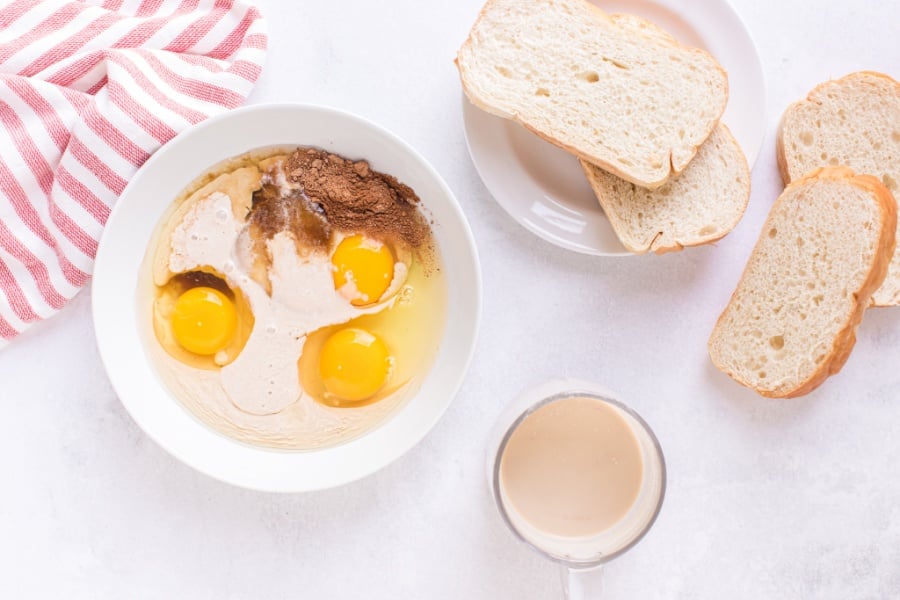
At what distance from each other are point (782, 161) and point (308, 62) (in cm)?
104

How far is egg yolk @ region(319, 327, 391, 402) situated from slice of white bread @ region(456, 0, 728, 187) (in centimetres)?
56

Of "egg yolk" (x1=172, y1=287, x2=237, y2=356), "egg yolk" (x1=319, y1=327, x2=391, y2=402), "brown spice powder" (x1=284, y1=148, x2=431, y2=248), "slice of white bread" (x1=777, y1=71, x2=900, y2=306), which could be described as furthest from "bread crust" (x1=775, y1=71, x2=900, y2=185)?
A: "egg yolk" (x1=172, y1=287, x2=237, y2=356)

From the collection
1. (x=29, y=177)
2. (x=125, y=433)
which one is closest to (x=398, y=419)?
(x=125, y=433)

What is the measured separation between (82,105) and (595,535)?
136 centimetres

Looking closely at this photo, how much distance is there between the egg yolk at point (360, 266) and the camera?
5.14ft

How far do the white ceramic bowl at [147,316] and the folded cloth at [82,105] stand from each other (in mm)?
82

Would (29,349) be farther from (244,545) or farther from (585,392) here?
(585,392)

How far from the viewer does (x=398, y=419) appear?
1575 mm

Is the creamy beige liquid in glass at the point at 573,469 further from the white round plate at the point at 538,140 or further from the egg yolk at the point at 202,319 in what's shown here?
the egg yolk at the point at 202,319

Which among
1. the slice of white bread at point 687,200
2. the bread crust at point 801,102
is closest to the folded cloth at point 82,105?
the slice of white bread at point 687,200

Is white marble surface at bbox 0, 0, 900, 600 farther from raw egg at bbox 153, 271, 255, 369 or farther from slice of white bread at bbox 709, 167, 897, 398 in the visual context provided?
raw egg at bbox 153, 271, 255, 369

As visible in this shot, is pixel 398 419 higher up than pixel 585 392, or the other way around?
pixel 585 392

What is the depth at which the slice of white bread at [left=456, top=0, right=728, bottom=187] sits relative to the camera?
5.02 feet

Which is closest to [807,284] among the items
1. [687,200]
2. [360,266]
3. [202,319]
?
[687,200]
